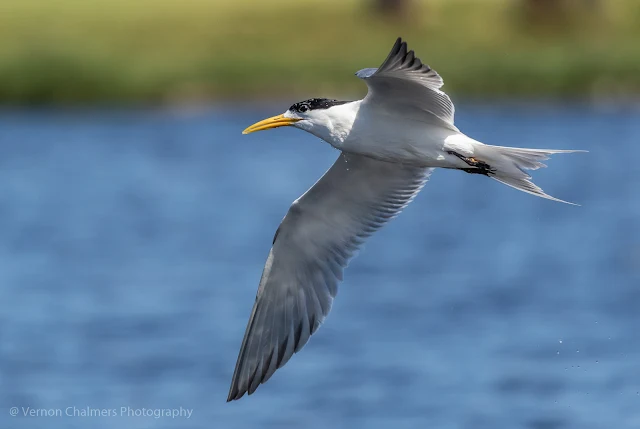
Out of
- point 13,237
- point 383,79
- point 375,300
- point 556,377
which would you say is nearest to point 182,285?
point 375,300

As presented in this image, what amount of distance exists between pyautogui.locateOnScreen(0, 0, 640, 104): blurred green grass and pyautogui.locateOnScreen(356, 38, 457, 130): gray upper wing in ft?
54.9

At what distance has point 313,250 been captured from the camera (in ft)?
28.8

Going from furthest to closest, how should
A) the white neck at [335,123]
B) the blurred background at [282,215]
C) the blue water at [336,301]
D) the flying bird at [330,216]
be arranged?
the blurred background at [282,215] < the blue water at [336,301] < the flying bird at [330,216] < the white neck at [335,123]

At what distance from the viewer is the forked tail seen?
7676 millimetres

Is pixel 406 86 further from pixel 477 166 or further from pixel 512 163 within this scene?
pixel 512 163

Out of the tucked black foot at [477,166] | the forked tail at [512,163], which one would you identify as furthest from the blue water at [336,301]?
the tucked black foot at [477,166]

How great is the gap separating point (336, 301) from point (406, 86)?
9.51 meters

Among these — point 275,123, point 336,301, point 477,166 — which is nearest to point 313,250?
point 275,123

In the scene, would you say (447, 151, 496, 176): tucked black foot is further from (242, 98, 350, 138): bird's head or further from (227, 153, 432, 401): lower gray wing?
(227, 153, 432, 401): lower gray wing

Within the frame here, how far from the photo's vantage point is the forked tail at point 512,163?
7.68 metres

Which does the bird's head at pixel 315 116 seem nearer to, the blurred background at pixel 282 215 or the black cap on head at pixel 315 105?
the black cap on head at pixel 315 105

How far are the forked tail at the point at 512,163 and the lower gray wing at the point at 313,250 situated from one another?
0.99 metres

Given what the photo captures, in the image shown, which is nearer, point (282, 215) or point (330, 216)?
point (330, 216)

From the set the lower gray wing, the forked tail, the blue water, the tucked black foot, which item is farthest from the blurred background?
the tucked black foot
